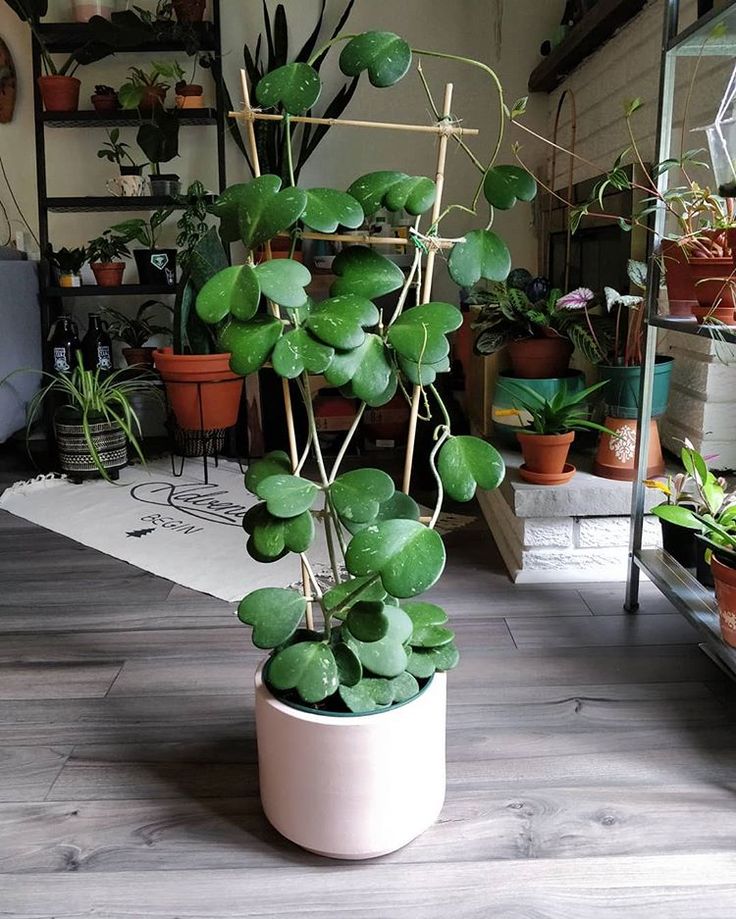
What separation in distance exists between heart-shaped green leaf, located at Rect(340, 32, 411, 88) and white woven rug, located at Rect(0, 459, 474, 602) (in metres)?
1.35

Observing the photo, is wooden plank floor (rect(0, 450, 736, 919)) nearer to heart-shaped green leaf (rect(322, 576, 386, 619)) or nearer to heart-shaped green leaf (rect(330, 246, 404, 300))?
heart-shaped green leaf (rect(322, 576, 386, 619))

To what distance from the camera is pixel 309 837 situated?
1.18 m

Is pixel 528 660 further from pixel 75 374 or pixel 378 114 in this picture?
pixel 378 114

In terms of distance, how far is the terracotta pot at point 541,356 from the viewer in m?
2.36

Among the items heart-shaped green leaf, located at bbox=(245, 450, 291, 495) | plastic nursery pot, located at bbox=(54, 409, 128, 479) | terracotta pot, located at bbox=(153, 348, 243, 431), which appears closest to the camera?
heart-shaped green leaf, located at bbox=(245, 450, 291, 495)

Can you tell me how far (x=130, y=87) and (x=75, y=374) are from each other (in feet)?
3.86

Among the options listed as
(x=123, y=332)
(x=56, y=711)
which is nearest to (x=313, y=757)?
(x=56, y=711)

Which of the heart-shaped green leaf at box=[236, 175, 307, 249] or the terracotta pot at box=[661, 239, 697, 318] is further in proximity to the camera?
the terracotta pot at box=[661, 239, 697, 318]

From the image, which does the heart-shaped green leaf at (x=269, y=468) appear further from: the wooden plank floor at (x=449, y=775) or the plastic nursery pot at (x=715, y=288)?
the plastic nursery pot at (x=715, y=288)

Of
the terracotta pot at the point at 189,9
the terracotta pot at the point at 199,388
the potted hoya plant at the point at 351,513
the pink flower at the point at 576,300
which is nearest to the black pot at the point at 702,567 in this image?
the pink flower at the point at 576,300

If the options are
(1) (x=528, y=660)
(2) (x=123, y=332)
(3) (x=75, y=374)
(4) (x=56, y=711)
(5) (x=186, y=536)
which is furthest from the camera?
(2) (x=123, y=332)

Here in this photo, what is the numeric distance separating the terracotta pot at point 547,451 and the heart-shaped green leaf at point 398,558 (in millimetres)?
1125

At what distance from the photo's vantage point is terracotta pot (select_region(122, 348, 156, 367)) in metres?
3.57

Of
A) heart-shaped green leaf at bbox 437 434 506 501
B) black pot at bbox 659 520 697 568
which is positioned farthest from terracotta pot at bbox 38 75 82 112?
heart-shaped green leaf at bbox 437 434 506 501
